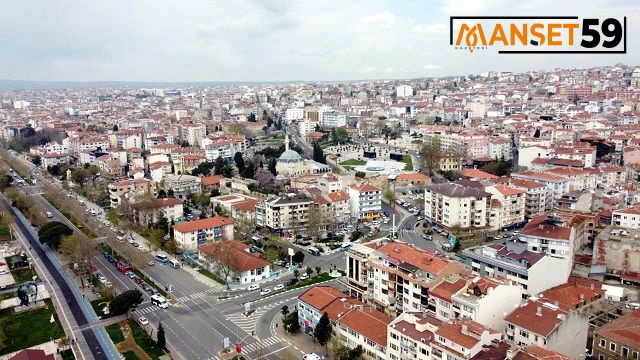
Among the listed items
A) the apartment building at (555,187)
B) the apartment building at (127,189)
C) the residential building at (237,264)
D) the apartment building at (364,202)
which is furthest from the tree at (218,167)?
the apartment building at (555,187)

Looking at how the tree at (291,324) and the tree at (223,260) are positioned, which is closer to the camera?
the tree at (291,324)

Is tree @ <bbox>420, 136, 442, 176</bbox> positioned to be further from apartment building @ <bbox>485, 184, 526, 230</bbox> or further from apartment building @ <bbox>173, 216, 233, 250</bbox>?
apartment building @ <bbox>173, 216, 233, 250</bbox>

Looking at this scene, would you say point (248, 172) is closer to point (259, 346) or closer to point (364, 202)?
point (364, 202)

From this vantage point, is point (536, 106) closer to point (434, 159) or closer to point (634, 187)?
point (434, 159)

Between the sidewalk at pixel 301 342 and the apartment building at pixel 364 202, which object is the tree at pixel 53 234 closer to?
the sidewalk at pixel 301 342

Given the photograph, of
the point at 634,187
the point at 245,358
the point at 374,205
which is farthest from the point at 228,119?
the point at 245,358

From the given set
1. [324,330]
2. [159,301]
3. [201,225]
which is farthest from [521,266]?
[201,225]
